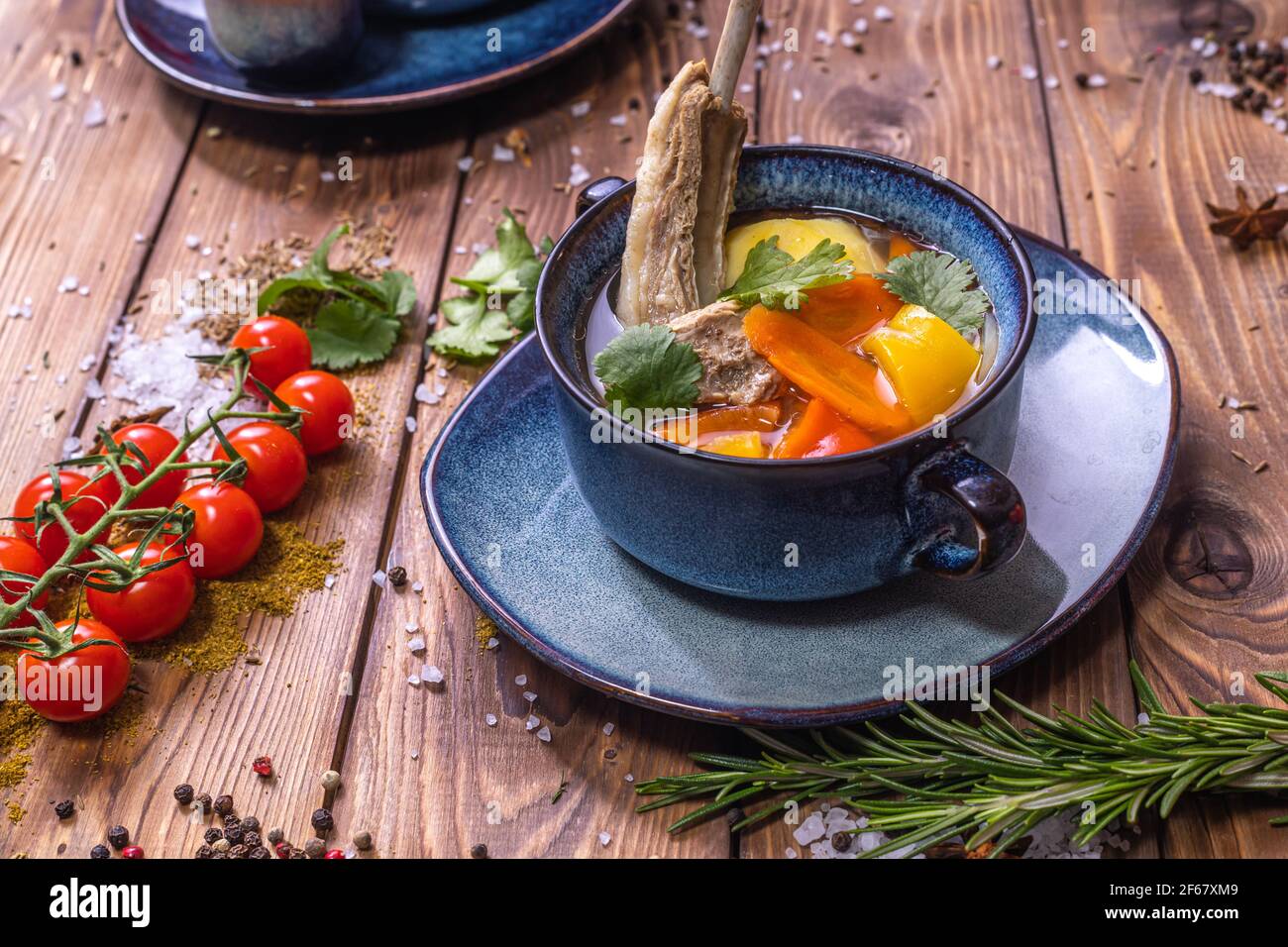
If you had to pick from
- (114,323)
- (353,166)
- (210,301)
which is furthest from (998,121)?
(114,323)

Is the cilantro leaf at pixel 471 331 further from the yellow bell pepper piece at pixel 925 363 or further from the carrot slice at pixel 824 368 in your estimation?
the yellow bell pepper piece at pixel 925 363

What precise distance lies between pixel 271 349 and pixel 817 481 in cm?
106

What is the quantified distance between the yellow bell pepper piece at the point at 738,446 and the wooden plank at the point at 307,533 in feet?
1.92

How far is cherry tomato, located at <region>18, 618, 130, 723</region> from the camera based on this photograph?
165 centimetres

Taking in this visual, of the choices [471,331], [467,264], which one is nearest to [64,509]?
[471,331]

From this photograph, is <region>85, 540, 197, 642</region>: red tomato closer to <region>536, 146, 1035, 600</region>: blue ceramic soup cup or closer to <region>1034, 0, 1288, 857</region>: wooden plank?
<region>536, 146, 1035, 600</region>: blue ceramic soup cup

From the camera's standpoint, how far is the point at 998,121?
101 inches

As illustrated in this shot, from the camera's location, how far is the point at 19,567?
179cm

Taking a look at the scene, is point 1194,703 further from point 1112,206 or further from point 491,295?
point 491,295

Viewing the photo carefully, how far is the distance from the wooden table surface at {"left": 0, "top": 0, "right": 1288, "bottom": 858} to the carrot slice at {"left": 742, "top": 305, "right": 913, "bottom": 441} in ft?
1.29

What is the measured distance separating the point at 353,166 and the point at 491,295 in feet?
1.82

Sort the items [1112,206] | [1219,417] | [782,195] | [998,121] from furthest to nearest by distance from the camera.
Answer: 1. [998,121]
2. [1112,206]
3. [1219,417]
4. [782,195]

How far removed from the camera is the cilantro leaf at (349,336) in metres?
2.17

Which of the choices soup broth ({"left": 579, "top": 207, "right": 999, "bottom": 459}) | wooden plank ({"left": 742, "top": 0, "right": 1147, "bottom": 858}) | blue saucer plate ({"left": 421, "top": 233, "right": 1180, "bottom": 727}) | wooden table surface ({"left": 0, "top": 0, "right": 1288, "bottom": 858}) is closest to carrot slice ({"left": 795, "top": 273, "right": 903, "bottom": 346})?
soup broth ({"left": 579, "top": 207, "right": 999, "bottom": 459})
